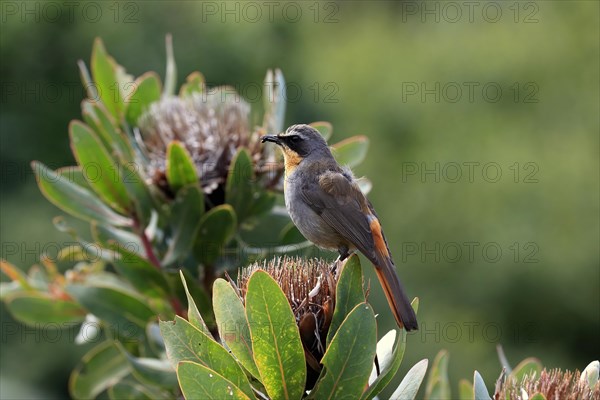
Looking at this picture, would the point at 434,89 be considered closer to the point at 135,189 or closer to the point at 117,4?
the point at 117,4

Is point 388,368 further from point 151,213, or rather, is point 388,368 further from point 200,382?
point 151,213

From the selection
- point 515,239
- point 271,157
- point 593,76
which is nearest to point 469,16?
point 593,76

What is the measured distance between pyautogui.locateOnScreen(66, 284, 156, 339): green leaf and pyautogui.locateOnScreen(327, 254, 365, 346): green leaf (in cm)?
133

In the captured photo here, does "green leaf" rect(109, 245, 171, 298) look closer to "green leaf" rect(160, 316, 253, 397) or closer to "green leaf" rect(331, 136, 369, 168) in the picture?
"green leaf" rect(331, 136, 369, 168)

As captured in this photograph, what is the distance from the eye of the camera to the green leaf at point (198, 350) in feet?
6.84

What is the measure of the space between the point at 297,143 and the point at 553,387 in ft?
5.07

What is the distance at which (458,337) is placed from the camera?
15.5 meters

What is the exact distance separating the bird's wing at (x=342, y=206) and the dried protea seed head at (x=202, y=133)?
34 cm

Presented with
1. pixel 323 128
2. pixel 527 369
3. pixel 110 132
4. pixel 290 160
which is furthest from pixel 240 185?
pixel 527 369

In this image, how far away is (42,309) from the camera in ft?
11.9

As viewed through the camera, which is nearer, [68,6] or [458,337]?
[458,337]

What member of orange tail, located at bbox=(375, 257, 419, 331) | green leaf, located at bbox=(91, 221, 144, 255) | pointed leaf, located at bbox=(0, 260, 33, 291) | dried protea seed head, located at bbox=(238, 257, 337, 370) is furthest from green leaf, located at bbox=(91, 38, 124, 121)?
dried protea seed head, located at bbox=(238, 257, 337, 370)

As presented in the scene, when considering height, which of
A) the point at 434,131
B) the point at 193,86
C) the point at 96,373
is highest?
the point at 193,86

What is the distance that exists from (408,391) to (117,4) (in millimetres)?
15663
